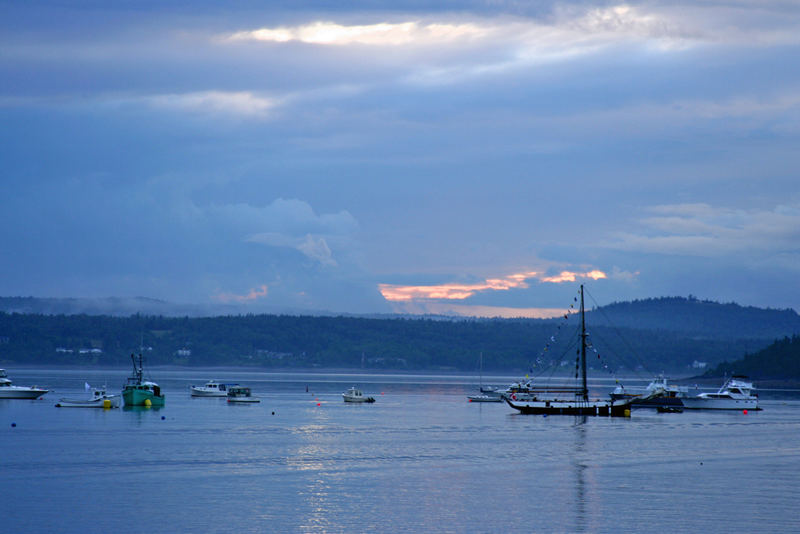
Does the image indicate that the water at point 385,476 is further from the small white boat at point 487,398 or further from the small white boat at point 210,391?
the small white boat at point 487,398

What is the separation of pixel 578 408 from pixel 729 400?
40.2m

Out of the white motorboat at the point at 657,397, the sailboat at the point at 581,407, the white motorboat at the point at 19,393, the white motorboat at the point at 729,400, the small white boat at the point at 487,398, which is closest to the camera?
the sailboat at the point at 581,407

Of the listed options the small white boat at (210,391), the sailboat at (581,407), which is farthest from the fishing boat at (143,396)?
Answer: the sailboat at (581,407)

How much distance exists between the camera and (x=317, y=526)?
43.3 metres

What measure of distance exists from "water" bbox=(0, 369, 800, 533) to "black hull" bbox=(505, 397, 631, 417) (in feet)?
72.7

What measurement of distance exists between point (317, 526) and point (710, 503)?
813 inches

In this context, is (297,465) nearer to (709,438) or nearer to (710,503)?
(710,503)

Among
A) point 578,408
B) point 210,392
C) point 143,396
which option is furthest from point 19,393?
point 578,408

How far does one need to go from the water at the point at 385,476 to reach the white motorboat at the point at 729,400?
4845 cm

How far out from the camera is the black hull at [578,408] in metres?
132

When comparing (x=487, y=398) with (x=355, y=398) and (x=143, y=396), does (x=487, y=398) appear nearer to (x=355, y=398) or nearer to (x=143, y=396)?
(x=355, y=398)

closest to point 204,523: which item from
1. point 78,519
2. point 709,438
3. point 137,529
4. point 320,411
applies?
point 137,529

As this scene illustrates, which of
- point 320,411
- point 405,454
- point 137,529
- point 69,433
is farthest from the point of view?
point 320,411

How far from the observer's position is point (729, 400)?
160375 mm
